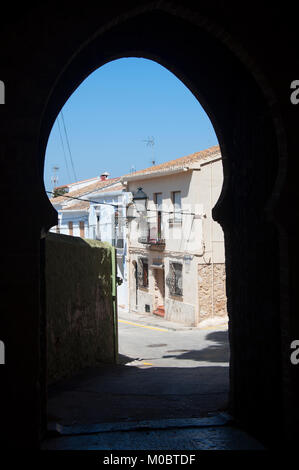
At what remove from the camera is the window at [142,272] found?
984 inches

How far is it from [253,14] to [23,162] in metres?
2.11

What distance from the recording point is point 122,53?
4965 mm

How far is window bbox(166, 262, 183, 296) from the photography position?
2170 centimetres

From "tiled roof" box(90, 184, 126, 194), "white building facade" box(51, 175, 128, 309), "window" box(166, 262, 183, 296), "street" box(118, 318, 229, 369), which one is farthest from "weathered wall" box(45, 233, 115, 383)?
"tiled roof" box(90, 184, 126, 194)

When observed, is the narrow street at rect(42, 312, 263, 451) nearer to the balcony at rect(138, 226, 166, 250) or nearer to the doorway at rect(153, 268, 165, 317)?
the balcony at rect(138, 226, 166, 250)

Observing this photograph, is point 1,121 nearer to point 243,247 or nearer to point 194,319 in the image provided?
point 243,247

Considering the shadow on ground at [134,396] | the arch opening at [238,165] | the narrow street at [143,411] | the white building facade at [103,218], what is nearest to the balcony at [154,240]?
the white building facade at [103,218]

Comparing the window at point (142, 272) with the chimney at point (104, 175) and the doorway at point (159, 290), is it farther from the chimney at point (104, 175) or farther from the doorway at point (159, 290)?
the chimney at point (104, 175)

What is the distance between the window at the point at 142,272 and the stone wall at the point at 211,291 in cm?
474

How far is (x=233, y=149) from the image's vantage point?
499cm

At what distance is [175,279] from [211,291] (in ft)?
6.38

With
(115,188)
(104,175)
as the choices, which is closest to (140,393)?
(115,188)

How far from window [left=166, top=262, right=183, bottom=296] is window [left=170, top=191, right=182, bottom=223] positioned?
2014 mm
